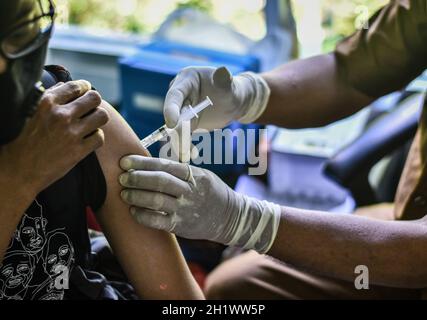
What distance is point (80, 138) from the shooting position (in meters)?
1.21

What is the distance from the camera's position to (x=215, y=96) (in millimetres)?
1703

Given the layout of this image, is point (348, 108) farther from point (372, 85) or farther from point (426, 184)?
point (426, 184)

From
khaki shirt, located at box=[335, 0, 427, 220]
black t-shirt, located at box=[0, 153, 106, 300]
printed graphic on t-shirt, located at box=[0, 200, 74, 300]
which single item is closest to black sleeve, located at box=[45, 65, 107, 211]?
black t-shirt, located at box=[0, 153, 106, 300]

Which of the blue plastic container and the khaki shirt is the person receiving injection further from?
the blue plastic container

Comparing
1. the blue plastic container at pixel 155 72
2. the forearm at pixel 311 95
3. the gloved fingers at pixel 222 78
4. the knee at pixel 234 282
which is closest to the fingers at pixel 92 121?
the gloved fingers at pixel 222 78

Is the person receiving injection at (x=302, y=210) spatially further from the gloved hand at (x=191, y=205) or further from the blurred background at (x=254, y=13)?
the blurred background at (x=254, y=13)

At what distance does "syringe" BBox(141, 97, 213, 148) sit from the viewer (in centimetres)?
147

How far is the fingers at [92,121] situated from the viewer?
1220 millimetres

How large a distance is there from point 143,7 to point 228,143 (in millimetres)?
1383

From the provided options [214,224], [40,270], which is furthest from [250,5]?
[40,270]

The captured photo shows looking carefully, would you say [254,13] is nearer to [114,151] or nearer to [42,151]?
[114,151]

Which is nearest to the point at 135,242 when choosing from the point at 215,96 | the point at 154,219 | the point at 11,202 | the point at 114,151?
the point at 154,219

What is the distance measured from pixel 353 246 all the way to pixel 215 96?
21.5 inches

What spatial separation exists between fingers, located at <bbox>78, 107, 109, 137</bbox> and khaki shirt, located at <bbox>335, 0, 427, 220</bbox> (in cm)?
95
